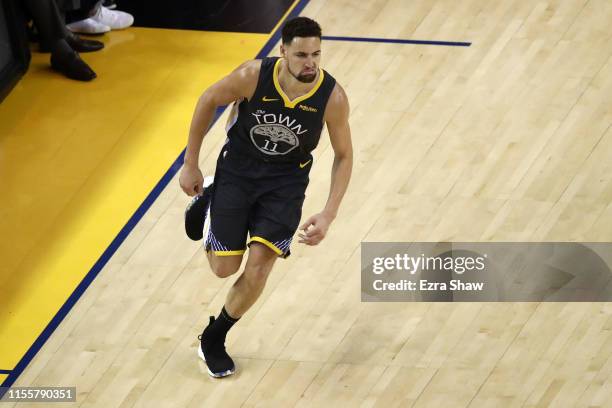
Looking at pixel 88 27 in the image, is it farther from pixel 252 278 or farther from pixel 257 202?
pixel 252 278

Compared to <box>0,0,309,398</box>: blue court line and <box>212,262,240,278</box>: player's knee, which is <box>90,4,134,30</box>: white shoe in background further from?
<box>212,262,240,278</box>: player's knee

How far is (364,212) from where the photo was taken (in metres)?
6.62

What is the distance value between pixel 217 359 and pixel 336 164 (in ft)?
3.46

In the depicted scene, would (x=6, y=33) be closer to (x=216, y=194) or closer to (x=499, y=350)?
(x=216, y=194)

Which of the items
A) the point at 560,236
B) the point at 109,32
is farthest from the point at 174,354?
the point at 109,32

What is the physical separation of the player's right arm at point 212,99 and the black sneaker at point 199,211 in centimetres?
28

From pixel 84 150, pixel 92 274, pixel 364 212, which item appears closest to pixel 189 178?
pixel 92 274

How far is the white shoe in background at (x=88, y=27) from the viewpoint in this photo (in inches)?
333

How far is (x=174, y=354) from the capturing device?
227 inches

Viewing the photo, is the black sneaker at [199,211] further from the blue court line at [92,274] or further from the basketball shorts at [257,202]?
the blue court line at [92,274]

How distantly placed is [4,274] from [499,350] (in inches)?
97.7

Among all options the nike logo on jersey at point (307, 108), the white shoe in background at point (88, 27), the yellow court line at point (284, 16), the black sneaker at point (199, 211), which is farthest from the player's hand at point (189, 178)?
the white shoe in background at point (88, 27)

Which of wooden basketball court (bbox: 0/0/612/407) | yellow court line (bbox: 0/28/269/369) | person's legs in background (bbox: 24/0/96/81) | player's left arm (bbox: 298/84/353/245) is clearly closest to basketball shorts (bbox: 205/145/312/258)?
player's left arm (bbox: 298/84/353/245)

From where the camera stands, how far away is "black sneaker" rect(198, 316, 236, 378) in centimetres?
561
